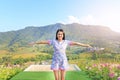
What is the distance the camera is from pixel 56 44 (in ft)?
29.9

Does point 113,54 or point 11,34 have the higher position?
point 11,34

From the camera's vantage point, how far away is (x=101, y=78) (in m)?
12.0

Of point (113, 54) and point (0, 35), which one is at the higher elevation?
point (0, 35)

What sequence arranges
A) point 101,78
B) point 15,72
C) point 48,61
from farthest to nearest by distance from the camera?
point 48,61 < point 15,72 < point 101,78

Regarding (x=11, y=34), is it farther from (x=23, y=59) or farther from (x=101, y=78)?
(x=101, y=78)

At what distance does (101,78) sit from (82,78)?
807 mm

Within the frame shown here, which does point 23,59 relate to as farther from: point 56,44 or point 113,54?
point 56,44

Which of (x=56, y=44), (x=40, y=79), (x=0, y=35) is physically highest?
(x=0, y=35)

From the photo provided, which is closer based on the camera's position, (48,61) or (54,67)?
(54,67)

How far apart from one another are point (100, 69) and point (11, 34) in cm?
3257

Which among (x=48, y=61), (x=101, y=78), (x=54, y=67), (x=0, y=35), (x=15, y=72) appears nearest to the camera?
(x=54, y=67)

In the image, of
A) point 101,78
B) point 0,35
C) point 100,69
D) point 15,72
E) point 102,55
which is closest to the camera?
point 101,78

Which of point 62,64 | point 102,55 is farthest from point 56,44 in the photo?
point 102,55

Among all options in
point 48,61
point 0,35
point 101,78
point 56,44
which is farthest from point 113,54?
point 0,35
